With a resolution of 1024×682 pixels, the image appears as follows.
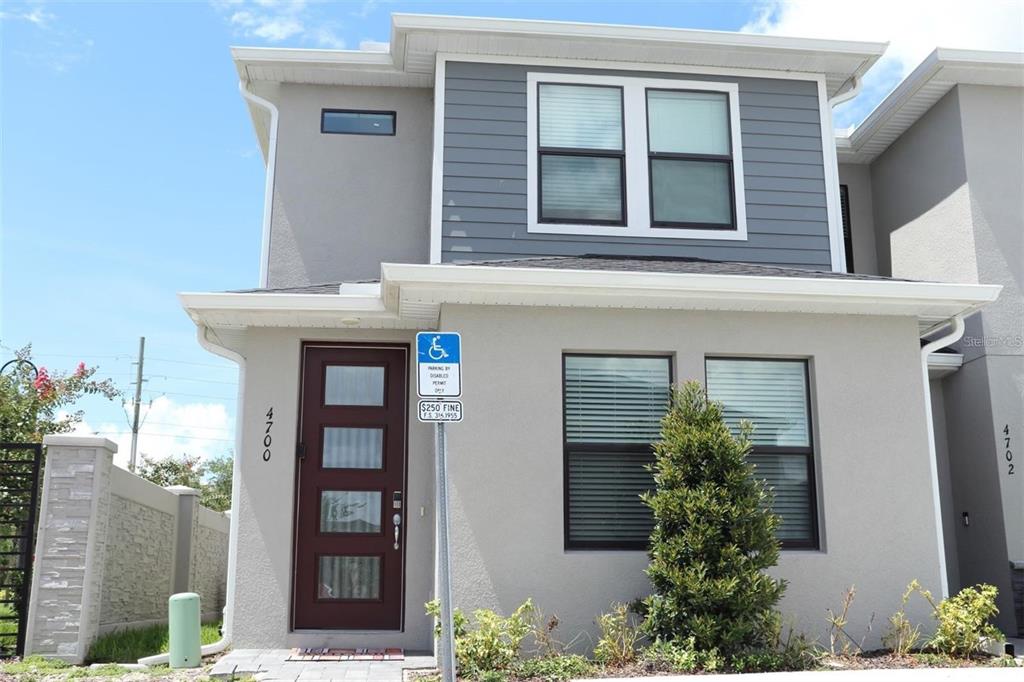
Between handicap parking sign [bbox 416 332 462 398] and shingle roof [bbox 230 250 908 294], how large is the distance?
2.42 m

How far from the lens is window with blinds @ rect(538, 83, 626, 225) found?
9.47 meters

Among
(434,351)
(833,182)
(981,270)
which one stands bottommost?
(434,351)

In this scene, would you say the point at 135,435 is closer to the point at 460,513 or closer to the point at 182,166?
the point at 182,166

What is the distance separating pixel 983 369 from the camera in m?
9.95

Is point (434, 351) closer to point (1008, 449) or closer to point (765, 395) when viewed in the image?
point (765, 395)

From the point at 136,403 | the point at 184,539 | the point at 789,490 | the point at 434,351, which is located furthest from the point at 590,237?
the point at 136,403

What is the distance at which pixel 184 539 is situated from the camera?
1141cm

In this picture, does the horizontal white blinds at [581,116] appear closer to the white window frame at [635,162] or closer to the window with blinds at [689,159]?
the white window frame at [635,162]

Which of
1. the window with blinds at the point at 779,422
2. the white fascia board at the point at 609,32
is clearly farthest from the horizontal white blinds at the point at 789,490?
the white fascia board at the point at 609,32

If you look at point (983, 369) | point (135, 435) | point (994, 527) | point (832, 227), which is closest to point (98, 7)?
point (832, 227)

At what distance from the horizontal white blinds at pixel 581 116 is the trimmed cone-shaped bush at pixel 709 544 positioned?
3408 millimetres

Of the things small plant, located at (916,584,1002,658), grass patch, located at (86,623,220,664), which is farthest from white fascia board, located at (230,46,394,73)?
small plant, located at (916,584,1002,658)

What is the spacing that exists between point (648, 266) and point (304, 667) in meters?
4.50

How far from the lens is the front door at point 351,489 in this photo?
852cm
